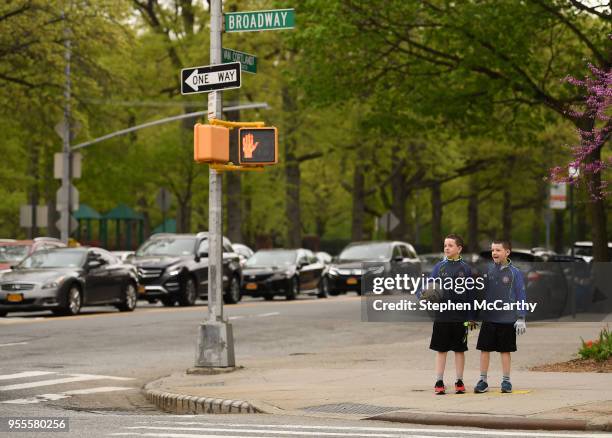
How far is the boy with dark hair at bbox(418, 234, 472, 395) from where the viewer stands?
13.5 metres

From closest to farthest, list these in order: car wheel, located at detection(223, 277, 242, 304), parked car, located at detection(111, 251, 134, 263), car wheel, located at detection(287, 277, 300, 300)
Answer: parked car, located at detection(111, 251, 134, 263), car wheel, located at detection(223, 277, 242, 304), car wheel, located at detection(287, 277, 300, 300)

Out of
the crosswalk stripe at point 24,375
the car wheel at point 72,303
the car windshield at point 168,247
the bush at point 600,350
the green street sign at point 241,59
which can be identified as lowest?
the crosswalk stripe at point 24,375

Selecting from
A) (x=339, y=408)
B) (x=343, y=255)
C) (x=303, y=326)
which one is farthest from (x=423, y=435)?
(x=343, y=255)

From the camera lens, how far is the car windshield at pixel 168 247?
3594 centimetres

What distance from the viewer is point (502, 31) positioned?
94.8ft

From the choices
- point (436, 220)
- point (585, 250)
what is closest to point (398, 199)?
point (436, 220)

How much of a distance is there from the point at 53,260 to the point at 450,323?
735 inches

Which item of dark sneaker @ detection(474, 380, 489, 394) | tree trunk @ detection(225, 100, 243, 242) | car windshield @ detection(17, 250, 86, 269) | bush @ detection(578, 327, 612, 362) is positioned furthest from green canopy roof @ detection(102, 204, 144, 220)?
dark sneaker @ detection(474, 380, 489, 394)

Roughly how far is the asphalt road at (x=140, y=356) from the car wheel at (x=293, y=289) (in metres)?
3.44

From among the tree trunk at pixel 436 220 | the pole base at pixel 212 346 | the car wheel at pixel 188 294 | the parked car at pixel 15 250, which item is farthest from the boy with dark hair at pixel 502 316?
the tree trunk at pixel 436 220

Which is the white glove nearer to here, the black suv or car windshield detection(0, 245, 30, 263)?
the black suv

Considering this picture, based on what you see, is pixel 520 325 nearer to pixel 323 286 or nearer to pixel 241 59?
pixel 241 59

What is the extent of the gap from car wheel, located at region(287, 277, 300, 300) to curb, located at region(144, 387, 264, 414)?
83.4 ft

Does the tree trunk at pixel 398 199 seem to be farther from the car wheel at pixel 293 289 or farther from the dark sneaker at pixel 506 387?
the dark sneaker at pixel 506 387
